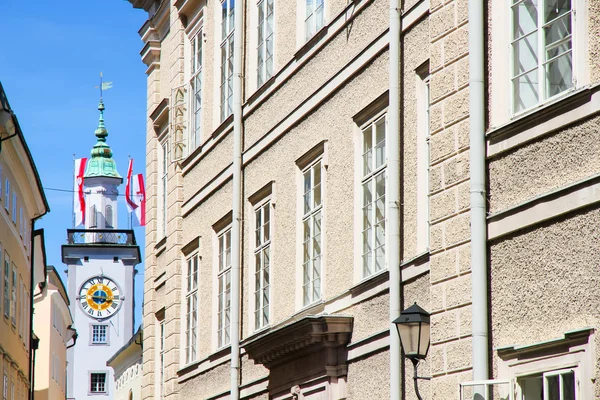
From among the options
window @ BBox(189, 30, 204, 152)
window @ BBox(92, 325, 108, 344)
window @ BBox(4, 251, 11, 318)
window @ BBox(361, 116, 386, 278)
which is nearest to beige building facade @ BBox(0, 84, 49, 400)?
window @ BBox(4, 251, 11, 318)

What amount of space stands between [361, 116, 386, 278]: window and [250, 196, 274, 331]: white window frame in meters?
3.04

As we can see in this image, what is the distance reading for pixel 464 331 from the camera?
9781 mm

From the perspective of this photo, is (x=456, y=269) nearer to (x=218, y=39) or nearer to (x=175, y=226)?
(x=218, y=39)

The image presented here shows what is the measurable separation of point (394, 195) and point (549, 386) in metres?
3.50

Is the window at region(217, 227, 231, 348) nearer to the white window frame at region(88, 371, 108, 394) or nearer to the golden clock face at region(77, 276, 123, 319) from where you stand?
the white window frame at region(88, 371, 108, 394)

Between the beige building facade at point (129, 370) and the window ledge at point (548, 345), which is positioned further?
the beige building facade at point (129, 370)

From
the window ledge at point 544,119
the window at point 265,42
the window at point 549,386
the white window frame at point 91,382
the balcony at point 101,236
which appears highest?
the balcony at point 101,236

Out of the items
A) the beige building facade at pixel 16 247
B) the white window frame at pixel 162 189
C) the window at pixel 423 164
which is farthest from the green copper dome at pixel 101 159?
the window at pixel 423 164

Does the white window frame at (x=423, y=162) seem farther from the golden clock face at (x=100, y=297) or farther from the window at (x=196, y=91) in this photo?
the golden clock face at (x=100, y=297)

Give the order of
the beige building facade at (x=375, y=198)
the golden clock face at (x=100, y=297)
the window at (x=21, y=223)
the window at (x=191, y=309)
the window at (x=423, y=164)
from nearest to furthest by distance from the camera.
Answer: the beige building facade at (x=375, y=198) → the window at (x=423, y=164) → the window at (x=191, y=309) → the window at (x=21, y=223) → the golden clock face at (x=100, y=297)

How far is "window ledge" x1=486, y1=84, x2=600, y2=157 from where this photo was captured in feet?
28.2

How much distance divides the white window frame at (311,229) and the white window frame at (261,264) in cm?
107

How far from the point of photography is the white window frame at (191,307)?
1975 centimetres

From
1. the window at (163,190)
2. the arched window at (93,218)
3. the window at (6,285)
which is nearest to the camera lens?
the window at (163,190)
